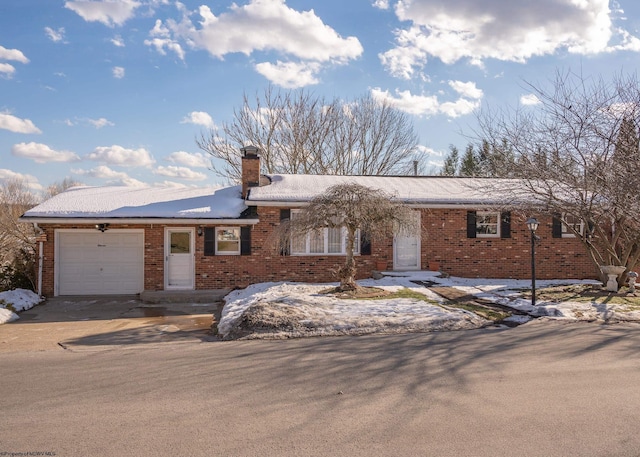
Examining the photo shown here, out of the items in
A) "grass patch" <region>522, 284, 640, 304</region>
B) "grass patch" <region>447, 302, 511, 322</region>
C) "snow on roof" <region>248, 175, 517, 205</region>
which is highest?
"snow on roof" <region>248, 175, 517, 205</region>

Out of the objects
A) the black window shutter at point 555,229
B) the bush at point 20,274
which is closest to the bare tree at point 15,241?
the bush at point 20,274

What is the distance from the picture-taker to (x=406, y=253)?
50.2 feet

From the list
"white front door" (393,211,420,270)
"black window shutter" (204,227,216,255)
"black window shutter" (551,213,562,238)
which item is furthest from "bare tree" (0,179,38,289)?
"black window shutter" (551,213,562,238)

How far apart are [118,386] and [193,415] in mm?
1472

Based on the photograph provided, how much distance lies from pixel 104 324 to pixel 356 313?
5372mm

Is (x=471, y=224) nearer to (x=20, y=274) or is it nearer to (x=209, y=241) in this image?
(x=209, y=241)

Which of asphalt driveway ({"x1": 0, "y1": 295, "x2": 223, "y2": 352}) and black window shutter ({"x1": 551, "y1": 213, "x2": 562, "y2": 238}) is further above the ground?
black window shutter ({"x1": 551, "y1": 213, "x2": 562, "y2": 238})

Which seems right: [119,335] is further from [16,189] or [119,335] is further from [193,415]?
[16,189]

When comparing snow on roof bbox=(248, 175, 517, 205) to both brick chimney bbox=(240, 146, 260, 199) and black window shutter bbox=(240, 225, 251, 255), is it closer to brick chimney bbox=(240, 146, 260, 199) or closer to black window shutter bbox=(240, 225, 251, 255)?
brick chimney bbox=(240, 146, 260, 199)

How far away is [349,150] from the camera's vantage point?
3011 cm

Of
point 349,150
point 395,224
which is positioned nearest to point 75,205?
point 395,224

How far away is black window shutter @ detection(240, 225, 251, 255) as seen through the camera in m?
14.2

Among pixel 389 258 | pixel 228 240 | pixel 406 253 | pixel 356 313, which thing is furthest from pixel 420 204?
pixel 356 313

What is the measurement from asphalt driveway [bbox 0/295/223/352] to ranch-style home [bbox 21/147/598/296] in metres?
1.24
